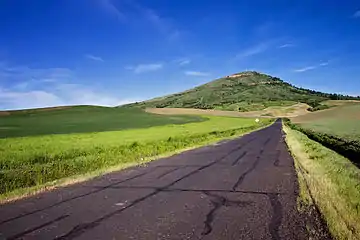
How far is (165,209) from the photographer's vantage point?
8.84m

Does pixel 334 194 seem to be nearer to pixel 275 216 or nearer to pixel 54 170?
pixel 275 216

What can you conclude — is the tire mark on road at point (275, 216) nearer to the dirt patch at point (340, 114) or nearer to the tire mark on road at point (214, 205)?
the tire mark on road at point (214, 205)

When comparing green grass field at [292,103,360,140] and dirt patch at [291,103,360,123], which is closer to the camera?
green grass field at [292,103,360,140]

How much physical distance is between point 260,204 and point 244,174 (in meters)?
5.52

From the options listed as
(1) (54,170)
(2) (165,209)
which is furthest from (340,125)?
(2) (165,209)

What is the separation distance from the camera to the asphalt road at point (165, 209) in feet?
22.9

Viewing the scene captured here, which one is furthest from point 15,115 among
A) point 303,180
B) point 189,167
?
point 303,180

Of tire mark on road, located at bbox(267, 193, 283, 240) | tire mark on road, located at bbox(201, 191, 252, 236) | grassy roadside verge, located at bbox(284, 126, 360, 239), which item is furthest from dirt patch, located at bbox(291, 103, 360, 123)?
tire mark on road, located at bbox(201, 191, 252, 236)

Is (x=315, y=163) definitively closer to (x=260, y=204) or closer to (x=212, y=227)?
(x=260, y=204)

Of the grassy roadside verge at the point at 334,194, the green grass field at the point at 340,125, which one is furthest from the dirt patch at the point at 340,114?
the grassy roadside verge at the point at 334,194

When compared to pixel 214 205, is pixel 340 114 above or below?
above

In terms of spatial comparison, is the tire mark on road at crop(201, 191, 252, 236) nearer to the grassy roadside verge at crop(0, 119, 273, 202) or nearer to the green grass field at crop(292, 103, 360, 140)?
the grassy roadside verge at crop(0, 119, 273, 202)

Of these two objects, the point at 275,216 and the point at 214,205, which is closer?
the point at 275,216

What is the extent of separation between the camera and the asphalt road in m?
6.97
